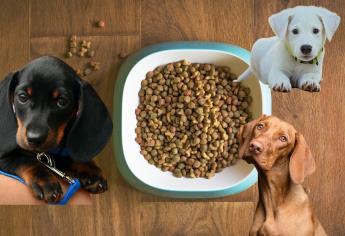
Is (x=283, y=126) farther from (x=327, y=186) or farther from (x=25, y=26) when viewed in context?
(x=25, y=26)

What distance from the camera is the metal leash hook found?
1.17 m

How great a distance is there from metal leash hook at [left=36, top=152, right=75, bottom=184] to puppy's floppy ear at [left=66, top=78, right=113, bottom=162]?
1.8 inches

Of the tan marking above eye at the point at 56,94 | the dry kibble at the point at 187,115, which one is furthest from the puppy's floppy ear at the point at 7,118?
the dry kibble at the point at 187,115

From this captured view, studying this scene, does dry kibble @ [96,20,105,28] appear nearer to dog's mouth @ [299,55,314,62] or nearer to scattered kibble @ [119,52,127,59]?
scattered kibble @ [119,52,127,59]

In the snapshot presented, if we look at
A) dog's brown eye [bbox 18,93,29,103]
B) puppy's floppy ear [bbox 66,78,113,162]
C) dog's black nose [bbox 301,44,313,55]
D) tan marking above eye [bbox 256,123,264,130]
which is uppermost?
dog's black nose [bbox 301,44,313,55]

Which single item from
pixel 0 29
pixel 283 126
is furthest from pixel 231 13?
pixel 0 29

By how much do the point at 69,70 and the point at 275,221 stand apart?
1.85 ft

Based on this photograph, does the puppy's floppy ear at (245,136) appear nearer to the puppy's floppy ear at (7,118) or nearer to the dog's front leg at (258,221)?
the dog's front leg at (258,221)

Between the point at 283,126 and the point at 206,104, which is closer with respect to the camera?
the point at 283,126

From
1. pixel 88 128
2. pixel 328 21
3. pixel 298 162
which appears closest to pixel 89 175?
pixel 88 128

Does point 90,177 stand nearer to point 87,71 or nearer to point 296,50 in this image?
point 87,71

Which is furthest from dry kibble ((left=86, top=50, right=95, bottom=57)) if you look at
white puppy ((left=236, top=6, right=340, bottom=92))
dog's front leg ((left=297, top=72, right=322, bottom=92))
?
dog's front leg ((left=297, top=72, right=322, bottom=92))

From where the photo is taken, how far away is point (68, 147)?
1154 mm

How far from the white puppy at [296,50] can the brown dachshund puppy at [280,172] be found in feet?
0.42
